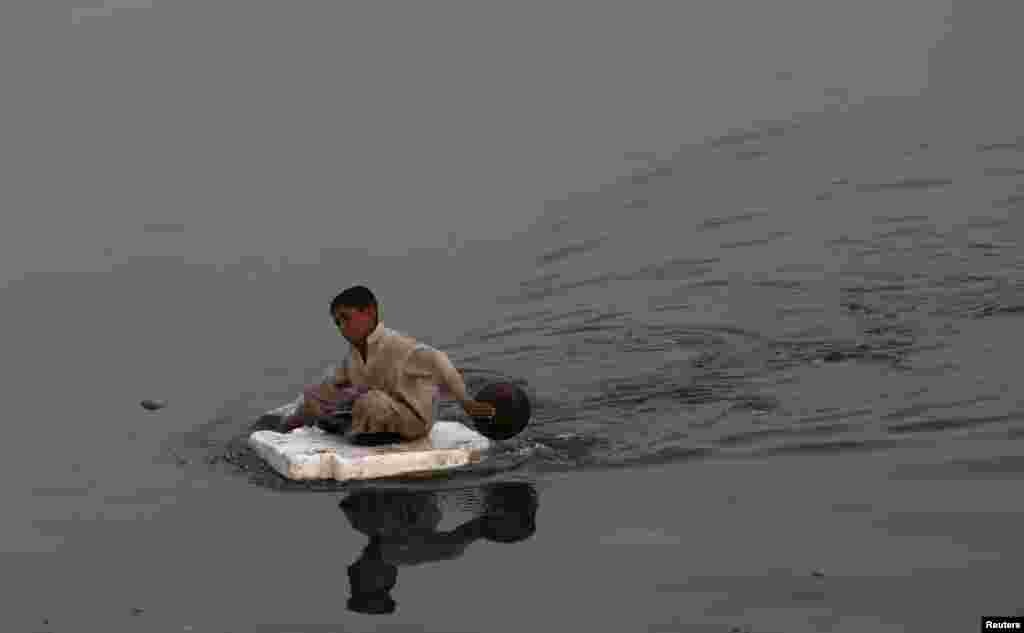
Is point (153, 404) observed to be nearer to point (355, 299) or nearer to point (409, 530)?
point (355, 299)

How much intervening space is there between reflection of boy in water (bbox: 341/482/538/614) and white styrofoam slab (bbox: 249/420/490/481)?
0.25 metres

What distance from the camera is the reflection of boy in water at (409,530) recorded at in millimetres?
10328

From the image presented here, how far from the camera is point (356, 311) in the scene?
12.2 metres

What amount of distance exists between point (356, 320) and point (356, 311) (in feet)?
0.23

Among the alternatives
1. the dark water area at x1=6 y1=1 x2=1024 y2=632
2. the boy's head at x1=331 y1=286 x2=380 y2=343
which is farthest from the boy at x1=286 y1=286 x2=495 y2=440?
the dark water area at x1=6 y1=1 x2=1024 y2=632

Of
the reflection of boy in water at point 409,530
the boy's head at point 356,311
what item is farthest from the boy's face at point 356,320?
the reflection of boy in water at point 409,530

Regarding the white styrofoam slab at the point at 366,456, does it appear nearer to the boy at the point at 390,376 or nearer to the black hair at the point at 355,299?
the boy at the point at 390,376

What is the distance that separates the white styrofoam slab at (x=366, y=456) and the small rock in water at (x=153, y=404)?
2607 millimetres

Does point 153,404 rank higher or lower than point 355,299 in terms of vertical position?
lower

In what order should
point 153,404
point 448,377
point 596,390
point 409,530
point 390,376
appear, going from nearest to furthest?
point 409,530
point 448,377
point 390,376
point 596,390
point 153,404

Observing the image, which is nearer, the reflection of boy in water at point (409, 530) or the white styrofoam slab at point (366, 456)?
the reflection of boy in water at point (409, 530)

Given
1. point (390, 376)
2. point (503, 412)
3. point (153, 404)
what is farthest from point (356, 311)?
point (153, 404)

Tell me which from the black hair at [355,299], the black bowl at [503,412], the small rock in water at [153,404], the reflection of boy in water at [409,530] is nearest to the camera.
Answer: the reflection of boy in water at [409,530]

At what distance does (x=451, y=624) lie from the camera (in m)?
9.52
